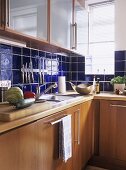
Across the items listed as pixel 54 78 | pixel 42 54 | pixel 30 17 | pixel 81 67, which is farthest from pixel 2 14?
pixel 81 67

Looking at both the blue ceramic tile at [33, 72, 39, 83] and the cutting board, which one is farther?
the blue ceramic tile at [33, 72, 39, 83]

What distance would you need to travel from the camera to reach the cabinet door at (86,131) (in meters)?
2.11

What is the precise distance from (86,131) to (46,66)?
909 mm

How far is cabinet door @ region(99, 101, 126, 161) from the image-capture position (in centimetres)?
227

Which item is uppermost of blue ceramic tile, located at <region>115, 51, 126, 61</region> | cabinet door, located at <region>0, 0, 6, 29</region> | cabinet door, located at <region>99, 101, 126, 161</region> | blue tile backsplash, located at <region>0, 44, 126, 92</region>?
cabinet door, located at <region>0, 0, 6, 29</region>

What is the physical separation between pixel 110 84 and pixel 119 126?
759 millimetres

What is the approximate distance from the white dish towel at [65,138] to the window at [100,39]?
4.97 feet

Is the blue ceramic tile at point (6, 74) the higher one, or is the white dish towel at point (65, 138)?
the blue ceramic tile at point (6, 74)

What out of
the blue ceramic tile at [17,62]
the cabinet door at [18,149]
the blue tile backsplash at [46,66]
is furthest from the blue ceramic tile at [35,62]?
the cabinet door at [18,149]

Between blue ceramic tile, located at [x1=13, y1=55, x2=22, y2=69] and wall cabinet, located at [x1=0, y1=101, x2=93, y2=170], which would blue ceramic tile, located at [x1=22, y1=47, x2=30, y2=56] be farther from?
wall cabinet, located at [x1=0, y1=101, x2=93, y2=170]

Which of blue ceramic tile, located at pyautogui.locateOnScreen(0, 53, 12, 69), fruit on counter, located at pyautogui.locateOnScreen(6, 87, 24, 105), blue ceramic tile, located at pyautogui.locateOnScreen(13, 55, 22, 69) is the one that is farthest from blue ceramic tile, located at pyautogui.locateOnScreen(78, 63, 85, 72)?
fruit on counter, located at pyautogui.locateOnScreen(6, 87, 24, 105)

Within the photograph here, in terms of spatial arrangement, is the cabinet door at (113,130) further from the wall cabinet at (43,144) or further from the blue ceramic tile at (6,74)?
the blue ceramic tile at (6,74)

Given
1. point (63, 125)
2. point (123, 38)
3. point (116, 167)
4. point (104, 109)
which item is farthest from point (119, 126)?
point (123, 38)

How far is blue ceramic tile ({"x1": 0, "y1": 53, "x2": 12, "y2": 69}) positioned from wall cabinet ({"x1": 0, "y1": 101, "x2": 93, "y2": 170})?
26.3 inches
